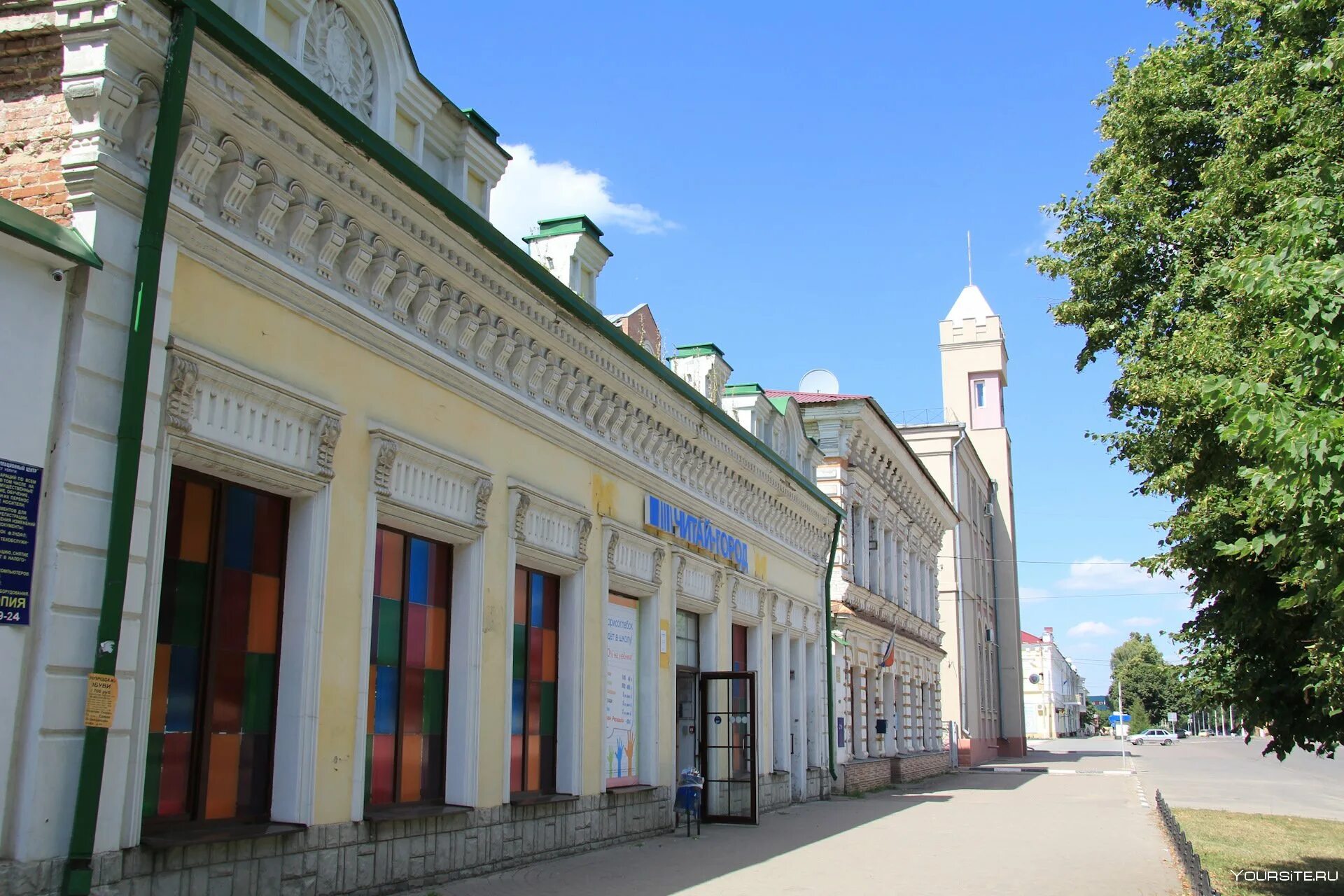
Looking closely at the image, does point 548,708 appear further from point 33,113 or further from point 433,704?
point 33,113

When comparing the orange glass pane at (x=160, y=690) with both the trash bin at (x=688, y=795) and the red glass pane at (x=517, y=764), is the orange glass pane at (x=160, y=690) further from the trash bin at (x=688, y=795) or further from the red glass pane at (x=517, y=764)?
the trash bin at (x=688, y=795)

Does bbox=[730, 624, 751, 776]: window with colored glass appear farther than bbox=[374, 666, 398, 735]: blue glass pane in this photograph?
Yes

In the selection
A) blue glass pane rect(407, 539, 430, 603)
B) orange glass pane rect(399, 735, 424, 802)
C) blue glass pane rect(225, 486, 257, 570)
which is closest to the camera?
blue glass pane rect(225, 486, 257, 570)

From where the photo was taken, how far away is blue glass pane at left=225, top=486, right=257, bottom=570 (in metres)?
8.36

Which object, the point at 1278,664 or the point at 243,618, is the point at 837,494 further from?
the point at 243,618

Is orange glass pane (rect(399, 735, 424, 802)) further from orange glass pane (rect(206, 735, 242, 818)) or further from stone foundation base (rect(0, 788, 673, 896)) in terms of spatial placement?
orange glass pane (rect(206, 735, 242, 818))

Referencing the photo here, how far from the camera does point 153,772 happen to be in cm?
752

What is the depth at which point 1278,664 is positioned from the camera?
1161 cm

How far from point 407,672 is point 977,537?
140ft

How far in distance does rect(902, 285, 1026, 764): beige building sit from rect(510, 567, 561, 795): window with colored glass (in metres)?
31.6

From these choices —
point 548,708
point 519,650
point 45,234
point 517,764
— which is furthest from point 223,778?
point 548,708

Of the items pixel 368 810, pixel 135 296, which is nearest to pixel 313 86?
pixel 135 296

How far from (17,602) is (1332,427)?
7.24 m

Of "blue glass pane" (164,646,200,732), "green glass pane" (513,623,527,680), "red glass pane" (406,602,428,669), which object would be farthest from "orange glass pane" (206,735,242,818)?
"green glass pane" (513,623,527,680)
